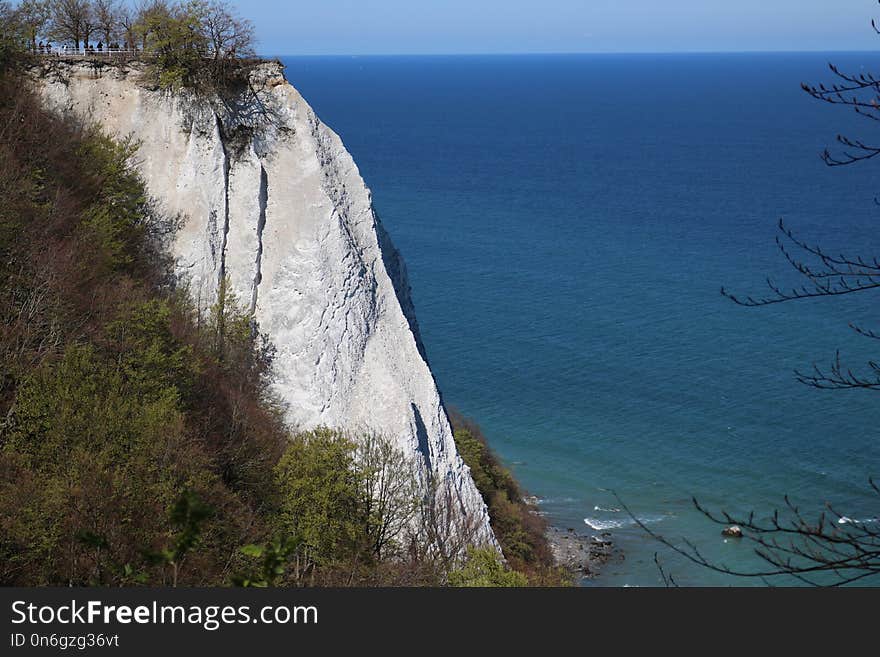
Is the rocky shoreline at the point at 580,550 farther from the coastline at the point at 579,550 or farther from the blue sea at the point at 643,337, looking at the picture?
the blue sea at the point at 643,337

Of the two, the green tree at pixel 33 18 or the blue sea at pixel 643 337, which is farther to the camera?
the blue sea at pixel 643 337

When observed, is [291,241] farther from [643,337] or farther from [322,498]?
[643,337]

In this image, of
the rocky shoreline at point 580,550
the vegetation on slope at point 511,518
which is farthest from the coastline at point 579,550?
the vegetation on slope at point 511,518

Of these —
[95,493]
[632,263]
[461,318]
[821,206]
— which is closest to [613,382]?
[461,318]

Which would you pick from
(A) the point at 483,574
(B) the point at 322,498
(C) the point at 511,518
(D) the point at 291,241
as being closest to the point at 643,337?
(C) the point at 511,518

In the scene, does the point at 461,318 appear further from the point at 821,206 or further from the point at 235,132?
the point at 821,206

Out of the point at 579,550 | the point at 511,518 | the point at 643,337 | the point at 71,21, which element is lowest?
the point at 579,550
